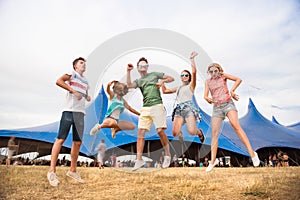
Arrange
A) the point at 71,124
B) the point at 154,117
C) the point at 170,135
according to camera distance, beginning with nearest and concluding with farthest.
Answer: the point at 71,124, the point at 154,117, the point at 170,135

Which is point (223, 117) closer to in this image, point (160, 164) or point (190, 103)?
point (190, 103)

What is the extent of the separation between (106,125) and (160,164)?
1.75 feet

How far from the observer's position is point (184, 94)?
2.53 metres

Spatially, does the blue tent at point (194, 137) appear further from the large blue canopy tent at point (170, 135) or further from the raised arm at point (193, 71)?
the raised arm at point (193, 71)

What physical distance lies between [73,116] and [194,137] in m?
0.98

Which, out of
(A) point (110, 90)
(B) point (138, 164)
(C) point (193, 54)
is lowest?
(B) point (138, 164)

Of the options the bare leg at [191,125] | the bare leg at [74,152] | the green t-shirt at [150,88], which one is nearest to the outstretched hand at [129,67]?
the green t-shirt at [150,88]

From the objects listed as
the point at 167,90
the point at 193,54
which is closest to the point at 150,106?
the point at 167,90

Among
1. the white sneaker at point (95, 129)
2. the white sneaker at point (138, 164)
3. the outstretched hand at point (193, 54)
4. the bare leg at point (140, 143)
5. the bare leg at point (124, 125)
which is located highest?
the outstretched hand at point (193, 54)

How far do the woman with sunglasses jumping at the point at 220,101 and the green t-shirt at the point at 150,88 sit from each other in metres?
0.40

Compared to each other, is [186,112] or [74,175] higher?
[186,112]

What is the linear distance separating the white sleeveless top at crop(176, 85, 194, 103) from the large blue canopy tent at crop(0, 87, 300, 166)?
0.19m

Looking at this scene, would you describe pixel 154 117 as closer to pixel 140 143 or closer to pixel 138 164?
pixel 140 143

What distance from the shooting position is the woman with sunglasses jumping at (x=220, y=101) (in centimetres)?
253
